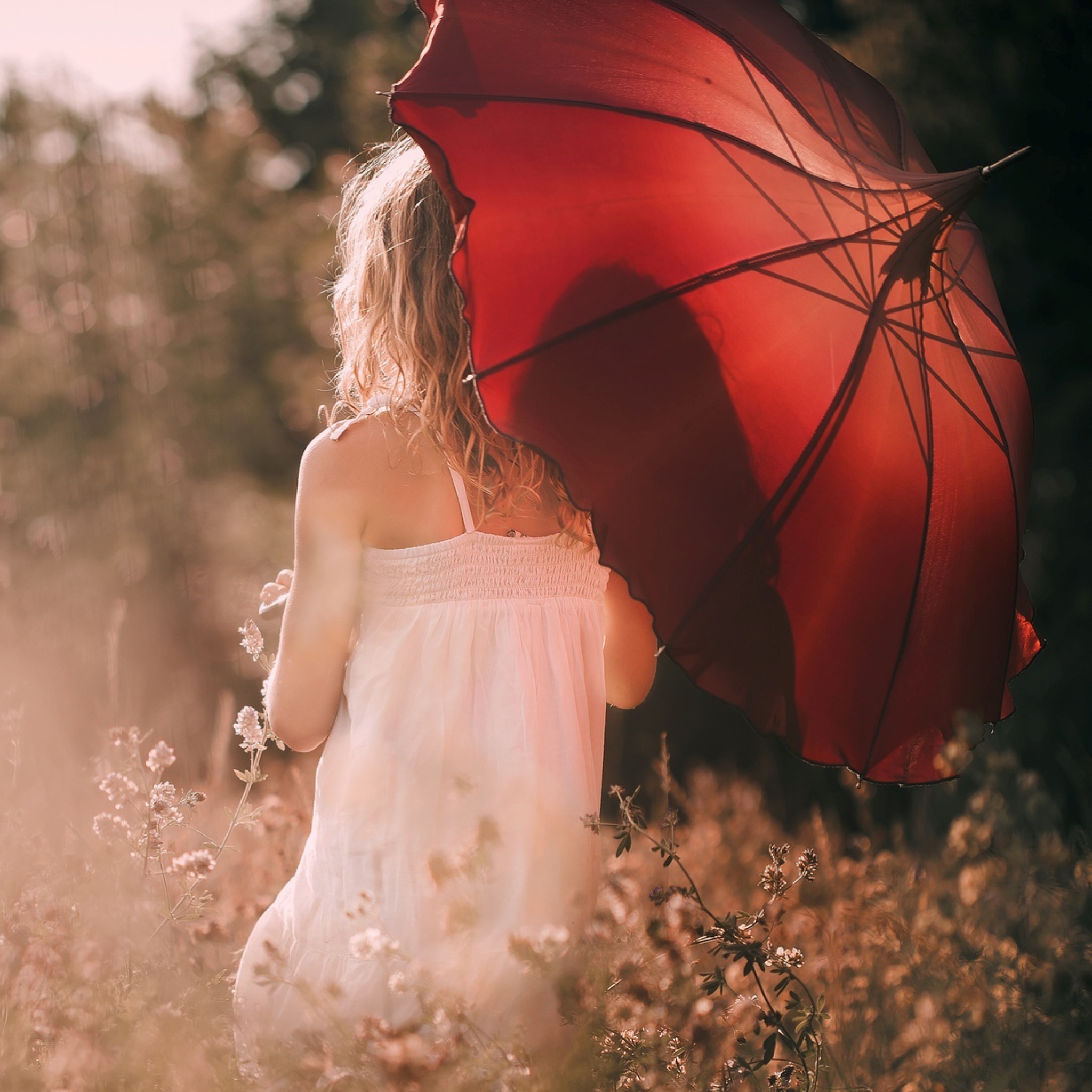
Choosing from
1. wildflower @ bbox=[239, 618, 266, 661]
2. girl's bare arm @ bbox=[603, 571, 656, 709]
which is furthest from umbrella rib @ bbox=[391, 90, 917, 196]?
wildflower @ bbox=[239, 618, 266, 661]

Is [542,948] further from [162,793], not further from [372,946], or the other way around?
[162,793]

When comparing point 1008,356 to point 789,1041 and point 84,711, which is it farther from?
point 84,711

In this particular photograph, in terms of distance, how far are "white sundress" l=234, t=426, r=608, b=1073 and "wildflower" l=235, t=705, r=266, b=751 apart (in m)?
0.26

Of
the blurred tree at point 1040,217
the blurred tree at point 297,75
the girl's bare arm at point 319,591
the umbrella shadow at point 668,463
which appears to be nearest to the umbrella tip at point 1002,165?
the umbrella shadow at point 668,463

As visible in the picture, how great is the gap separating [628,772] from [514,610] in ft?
15.4

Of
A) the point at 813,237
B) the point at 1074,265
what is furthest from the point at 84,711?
the point at 1074,265

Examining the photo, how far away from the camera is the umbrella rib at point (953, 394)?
6.70ft

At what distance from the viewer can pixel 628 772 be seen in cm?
628

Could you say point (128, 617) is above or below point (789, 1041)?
below

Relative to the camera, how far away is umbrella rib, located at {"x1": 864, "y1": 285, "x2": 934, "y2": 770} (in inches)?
81.8

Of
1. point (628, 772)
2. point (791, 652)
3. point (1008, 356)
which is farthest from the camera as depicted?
point (628, 772)

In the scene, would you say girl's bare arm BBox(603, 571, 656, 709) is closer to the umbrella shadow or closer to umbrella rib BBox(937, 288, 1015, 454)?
the umbrella shadow

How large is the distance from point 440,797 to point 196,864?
20.2 inches

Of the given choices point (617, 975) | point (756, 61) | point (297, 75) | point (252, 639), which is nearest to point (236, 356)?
point (297, 75)
